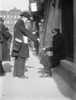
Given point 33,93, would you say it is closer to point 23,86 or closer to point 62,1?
point 23,86

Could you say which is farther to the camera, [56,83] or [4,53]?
[4,53]

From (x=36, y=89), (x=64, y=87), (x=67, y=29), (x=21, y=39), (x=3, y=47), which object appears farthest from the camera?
(x=3, y=47)

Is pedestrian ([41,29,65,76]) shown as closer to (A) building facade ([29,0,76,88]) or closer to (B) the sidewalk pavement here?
(A) building facade ([29,0,76,88])

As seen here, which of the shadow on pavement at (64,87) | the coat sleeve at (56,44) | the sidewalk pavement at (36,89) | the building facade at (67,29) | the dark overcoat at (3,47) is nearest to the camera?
the sidewalk pavement at (36,89)

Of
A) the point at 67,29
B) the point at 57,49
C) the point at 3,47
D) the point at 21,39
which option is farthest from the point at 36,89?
the point at 3,47

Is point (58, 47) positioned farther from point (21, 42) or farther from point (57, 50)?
point (21, 42)

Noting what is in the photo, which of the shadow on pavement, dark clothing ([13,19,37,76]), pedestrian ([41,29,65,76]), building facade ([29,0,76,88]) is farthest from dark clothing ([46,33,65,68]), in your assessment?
dark clothing ([13,19,37,76])

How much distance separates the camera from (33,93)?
630cm

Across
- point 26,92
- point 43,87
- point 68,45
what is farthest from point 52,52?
point 26,92

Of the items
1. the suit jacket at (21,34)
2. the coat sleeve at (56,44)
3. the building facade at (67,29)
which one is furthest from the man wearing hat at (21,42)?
the building facade at (67,29)

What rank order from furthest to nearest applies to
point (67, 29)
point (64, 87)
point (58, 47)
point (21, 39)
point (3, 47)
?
point (3, 47), point (67, 29), point (21, 39), point (58, 47), point (64, 87)

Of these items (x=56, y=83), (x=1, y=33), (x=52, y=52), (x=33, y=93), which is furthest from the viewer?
(x=1, y=33)

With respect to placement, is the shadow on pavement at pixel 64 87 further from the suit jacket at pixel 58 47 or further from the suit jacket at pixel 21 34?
the suit jacket at pixel 21 34

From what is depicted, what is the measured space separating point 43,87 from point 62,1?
3257 millimetres
